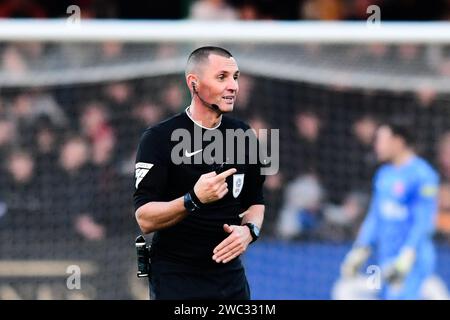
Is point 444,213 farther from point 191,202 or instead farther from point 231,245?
point 191,202

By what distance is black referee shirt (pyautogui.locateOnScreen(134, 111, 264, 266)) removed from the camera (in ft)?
18.1

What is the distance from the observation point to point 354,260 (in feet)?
29.5

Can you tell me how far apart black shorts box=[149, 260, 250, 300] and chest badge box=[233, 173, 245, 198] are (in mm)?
377

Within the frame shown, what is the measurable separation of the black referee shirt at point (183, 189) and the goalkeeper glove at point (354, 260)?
335 cm

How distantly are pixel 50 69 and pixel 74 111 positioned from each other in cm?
Answer: 38

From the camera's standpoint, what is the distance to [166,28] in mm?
8523

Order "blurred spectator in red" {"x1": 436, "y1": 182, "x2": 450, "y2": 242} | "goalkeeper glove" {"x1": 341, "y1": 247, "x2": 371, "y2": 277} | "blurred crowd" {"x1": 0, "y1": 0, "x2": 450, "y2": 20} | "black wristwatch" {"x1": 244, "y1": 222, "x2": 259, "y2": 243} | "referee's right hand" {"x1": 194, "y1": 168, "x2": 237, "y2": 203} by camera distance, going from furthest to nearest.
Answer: "blurred crowd" {"x1": 0, "y1": 0, "x2": 450, "y2": 20}
"blurred spectator in red" {"x1": 436, "y1": 182, "x2": 450, "y2": 242}
"goalkeeper glove" {"x1": 341, "y1": 247, "x2": 371, "y2": 277}
"black wristwatch" {"x1": 244, "y1": 222, "x2": 259, "y2": 243}
"referee's right hand" {"x1": 194, "y1": 168, "x2": 237, "y2": 203}

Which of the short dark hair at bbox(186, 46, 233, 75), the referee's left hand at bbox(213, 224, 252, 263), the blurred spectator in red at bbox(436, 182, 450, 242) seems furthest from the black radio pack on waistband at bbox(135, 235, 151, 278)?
the blurred spectator in red at bbox(436, 182, 450, 242)

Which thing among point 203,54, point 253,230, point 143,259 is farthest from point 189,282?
point 203,54

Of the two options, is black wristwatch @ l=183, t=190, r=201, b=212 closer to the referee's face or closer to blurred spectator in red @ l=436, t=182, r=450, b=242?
the referee's face

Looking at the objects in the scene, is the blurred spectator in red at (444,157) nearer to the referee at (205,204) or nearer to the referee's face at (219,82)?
the referee at (205,204)

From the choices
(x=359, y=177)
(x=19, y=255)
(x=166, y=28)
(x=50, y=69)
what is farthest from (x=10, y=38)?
(x=359, y=177)

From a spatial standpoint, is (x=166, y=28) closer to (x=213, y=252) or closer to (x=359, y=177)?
(x=359, y=177)

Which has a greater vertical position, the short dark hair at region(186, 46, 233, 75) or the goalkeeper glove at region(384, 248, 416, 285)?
the short dark hair at region(186, 46, 233, 75)
